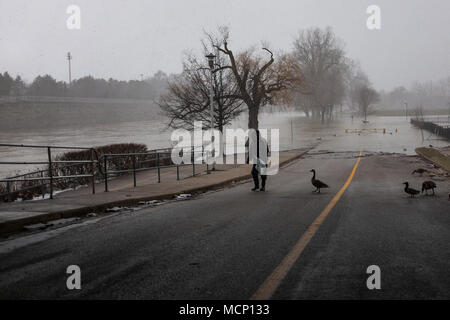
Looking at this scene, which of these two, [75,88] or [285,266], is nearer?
[285,266]

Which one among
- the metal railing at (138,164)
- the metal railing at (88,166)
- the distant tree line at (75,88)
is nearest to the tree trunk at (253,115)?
the metal railing at (88,166)

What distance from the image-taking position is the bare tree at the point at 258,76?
124 feet

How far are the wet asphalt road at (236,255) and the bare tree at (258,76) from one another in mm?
28965

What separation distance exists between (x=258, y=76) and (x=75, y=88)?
390 feet

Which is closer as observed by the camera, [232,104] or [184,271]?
[184,271]

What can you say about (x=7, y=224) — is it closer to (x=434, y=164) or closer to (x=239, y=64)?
(x=434, y=164)

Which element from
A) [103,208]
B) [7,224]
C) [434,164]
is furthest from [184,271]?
[434,164]

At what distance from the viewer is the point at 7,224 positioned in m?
7.89

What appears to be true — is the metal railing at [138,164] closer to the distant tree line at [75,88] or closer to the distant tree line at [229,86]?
the distant tree line at [229,86]

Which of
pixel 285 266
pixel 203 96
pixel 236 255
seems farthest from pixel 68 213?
pixel 203 96

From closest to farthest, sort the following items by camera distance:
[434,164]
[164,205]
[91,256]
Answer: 1. [91,256]
2. [164,205]
3. [434,164]

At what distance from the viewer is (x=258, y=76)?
3828 cm

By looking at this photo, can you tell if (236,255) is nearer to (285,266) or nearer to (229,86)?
(285,266)

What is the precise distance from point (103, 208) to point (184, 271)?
5824 millimetres
